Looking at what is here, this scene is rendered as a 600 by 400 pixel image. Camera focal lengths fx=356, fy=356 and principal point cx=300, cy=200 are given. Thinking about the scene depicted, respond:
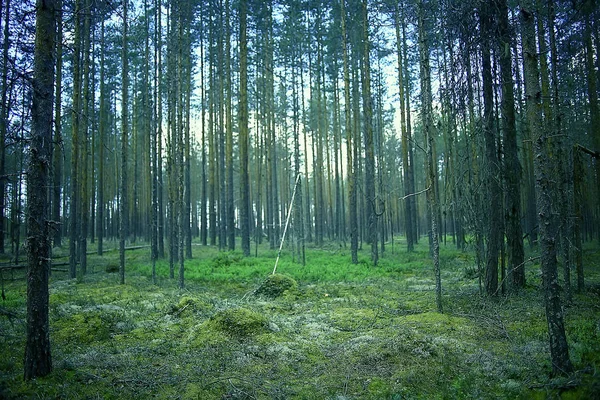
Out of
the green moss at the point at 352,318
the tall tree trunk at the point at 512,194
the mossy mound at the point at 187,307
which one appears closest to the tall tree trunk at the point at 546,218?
the green moss at the point at 352,318

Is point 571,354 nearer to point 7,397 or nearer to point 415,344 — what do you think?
point 415,344

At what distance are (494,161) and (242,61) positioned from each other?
16030mm

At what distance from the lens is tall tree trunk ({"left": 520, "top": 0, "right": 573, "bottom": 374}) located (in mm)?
4344

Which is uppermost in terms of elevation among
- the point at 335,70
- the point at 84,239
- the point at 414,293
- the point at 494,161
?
the point at 335,70

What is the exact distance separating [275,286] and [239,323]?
14.0ft

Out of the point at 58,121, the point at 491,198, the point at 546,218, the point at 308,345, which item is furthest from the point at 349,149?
Answer: the point at 546,218

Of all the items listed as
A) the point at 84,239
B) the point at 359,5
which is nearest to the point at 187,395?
the point at 84,239

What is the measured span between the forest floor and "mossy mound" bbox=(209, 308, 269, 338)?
23mm

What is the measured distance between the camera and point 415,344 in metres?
6.12

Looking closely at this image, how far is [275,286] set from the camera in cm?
1174

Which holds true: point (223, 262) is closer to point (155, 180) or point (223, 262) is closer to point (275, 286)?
point (155, 180)

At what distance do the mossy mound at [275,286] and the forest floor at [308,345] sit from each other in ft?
0.71

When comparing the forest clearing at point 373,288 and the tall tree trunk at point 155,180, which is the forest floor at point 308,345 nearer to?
the forest clearing at point 373,288

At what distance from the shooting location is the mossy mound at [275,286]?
11.6 meters
